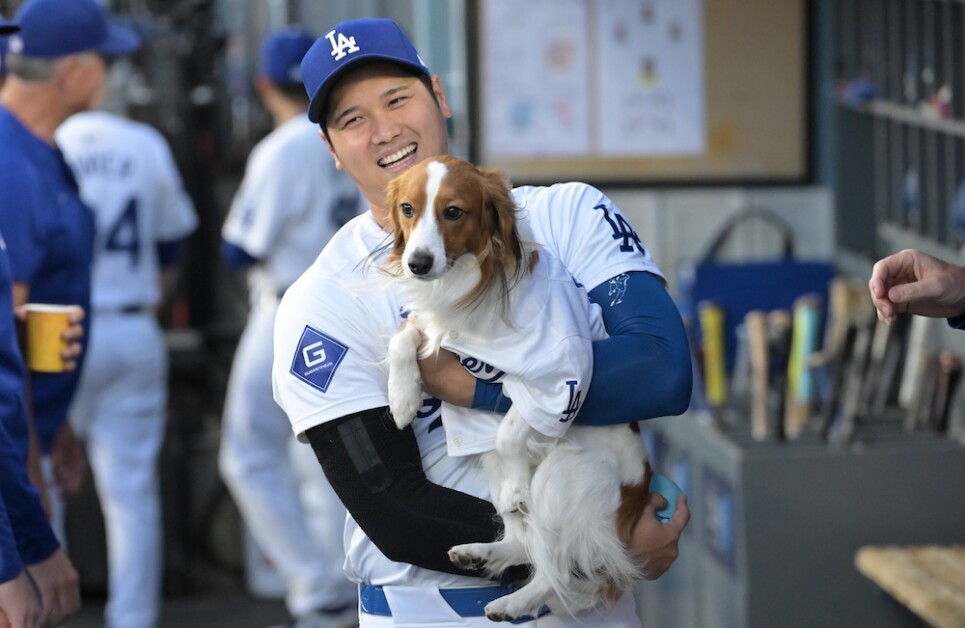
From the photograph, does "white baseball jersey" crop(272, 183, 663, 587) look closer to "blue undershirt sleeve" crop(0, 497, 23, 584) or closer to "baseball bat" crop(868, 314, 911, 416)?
"blue undershirt sleeve" crop(0, 497, 23, 584)

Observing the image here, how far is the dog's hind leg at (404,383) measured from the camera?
2.15 m

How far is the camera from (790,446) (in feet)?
13.5

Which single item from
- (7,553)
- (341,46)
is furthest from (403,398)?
(7,553)

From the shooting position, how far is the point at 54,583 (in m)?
2.79

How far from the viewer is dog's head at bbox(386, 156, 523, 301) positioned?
2.09m

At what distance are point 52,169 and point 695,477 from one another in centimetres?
203

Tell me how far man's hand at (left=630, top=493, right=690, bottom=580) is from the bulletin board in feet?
12.1

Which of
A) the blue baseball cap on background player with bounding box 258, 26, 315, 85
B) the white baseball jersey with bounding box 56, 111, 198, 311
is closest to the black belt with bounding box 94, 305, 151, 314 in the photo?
the white baseball jersey with bounding box 56, 111, 198, 311

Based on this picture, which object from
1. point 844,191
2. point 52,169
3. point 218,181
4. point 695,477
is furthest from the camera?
point 218,181

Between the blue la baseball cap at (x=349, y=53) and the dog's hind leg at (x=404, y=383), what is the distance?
0.41 m

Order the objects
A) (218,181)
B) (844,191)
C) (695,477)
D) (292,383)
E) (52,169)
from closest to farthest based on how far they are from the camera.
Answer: (292,383) → (52,169) → (695,477) → (844,191) → (218,181)

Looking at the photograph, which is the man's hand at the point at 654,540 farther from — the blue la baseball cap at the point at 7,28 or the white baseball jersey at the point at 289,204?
the white baseball jersey at the point at 289,204

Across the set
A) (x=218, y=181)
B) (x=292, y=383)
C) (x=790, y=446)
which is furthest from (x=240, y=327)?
(x=292, y=383)

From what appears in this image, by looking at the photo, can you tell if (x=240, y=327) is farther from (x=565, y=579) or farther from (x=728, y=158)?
(x=565, y=579)
